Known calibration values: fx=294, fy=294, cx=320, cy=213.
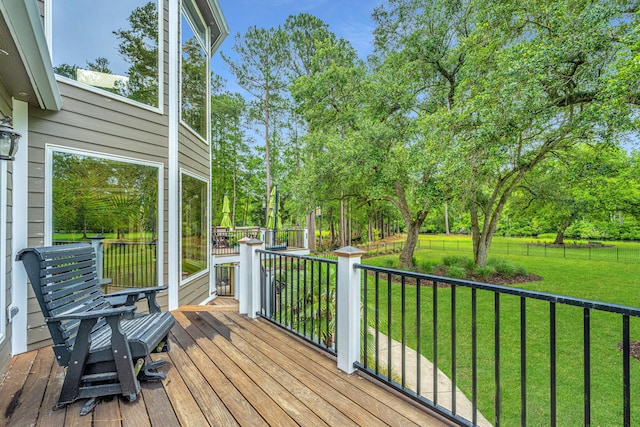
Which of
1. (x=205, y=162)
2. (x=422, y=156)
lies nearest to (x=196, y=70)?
(x=205, y=162)

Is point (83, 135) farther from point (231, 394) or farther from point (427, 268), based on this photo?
point (427, 268)

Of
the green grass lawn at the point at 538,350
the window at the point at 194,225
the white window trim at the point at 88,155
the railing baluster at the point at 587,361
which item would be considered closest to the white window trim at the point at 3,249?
the white window trim at the point at 88,155

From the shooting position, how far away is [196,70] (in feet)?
18.1

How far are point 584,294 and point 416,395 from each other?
9369 millimetres

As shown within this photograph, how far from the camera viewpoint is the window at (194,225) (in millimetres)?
4820

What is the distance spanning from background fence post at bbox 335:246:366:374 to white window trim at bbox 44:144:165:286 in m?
2.99

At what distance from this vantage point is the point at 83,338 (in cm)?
184

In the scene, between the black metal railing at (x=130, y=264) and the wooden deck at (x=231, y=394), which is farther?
the black metal railing at (x=130, y=264)

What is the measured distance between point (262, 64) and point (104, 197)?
1410cm

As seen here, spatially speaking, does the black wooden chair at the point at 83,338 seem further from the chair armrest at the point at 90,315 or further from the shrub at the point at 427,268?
the shrub at the point at 427,268

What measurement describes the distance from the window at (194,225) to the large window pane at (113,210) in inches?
24.0

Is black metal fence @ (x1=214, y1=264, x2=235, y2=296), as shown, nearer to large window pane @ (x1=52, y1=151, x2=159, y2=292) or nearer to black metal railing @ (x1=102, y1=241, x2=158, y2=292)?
black metal railing @ (x1=102, y1=241, x2=158, y2=292)

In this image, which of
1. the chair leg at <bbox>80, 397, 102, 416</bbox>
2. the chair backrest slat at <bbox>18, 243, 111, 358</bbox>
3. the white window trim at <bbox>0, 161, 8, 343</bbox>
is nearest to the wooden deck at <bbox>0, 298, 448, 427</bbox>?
the chair leg at <bbox>80, 397, 102, 416</bbox>

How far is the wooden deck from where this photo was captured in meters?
1.78
